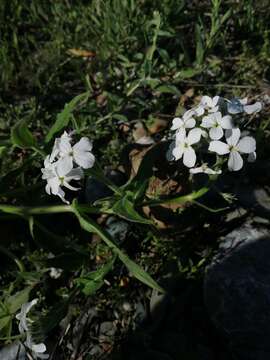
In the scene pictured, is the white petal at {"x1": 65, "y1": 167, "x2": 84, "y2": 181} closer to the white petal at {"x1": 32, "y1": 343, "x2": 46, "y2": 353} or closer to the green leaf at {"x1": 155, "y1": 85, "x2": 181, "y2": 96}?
the white petal at {"x1": 32, "y1": 343, "x2": 46, "y2": 353}

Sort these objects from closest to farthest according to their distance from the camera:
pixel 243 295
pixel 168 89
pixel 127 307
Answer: pixel 243 295, pixel 127 307, pixel 168 89

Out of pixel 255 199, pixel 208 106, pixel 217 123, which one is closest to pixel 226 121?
pixel 217 123

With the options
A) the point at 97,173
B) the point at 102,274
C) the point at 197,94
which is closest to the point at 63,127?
the point at 97,173

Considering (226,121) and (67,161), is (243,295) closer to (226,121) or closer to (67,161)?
(226,121)

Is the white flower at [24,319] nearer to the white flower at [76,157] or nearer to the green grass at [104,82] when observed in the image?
the green grass at [104,82]

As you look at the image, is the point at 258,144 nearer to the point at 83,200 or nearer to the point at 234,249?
→ the point at 234,249

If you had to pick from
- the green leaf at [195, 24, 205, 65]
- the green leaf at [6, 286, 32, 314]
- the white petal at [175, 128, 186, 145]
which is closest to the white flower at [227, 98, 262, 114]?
the white petal at [175, 128, 186, 145]
